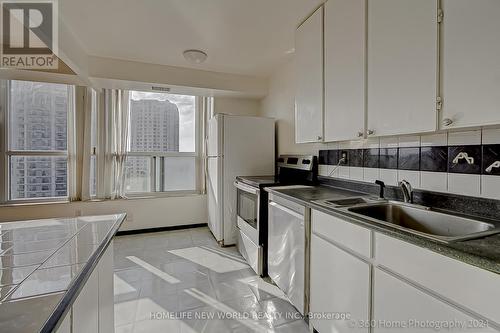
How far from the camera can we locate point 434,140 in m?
1.49

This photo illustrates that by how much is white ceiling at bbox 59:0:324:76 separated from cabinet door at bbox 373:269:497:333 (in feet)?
6.80

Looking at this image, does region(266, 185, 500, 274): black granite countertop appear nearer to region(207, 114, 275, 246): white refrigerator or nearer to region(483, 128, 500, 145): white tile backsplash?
region(483, 128, 500, 145): white tile backsplash

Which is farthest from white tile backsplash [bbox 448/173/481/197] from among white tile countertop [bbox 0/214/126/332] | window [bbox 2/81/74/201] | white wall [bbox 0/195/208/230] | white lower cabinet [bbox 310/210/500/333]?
window [bbox 2/81/74/201]

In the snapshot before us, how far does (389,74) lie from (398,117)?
0.26 metres

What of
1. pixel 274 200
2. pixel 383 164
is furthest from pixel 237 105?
pixel 383 164

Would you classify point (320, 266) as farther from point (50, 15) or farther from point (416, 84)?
point (50, 15)

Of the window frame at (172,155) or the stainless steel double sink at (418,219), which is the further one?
the window frame at (172,155)

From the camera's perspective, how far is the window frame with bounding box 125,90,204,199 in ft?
12.9

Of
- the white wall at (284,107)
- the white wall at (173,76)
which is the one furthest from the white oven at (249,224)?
the white wall at (173,76)

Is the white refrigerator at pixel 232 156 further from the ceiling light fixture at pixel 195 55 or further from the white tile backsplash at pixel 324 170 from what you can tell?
the white tile backsplash at pixel 324 170

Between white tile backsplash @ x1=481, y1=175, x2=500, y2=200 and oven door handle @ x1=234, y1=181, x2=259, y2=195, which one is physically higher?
white tile backsplash @ x1=481, y1=175, x2=500, y2=200

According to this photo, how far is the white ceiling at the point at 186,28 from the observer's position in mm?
1999

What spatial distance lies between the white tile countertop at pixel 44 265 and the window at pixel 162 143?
2851 millimetres

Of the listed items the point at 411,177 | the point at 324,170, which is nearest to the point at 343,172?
the point at 324,170
